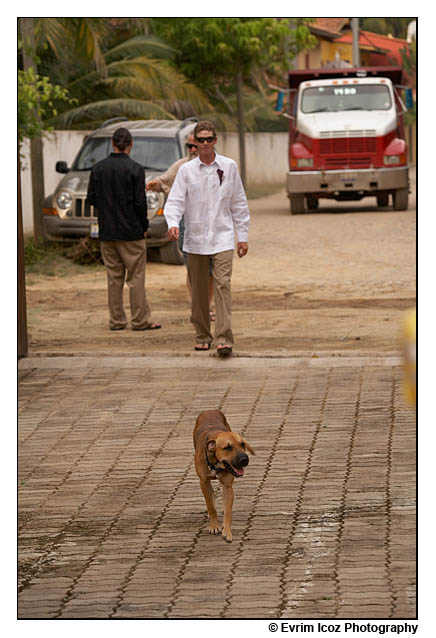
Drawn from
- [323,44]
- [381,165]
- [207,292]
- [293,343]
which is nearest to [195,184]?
[207,292]

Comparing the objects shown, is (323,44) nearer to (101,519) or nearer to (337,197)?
(337,197)

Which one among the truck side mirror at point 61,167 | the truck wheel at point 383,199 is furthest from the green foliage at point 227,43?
the truck side mirror at point 61,167

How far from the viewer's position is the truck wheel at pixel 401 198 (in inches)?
934

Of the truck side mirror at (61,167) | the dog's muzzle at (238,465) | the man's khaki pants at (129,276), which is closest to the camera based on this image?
the dog's muzzle at (238,465)

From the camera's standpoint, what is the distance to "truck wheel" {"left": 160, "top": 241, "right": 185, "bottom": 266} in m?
17.2

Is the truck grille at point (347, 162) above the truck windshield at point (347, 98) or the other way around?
the other way around

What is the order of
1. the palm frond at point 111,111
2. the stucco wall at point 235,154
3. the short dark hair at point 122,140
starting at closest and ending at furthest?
1. the short dark hair at point 122,140
2. the stucco wall at point 235,154
3. the palm frond at point 111,111

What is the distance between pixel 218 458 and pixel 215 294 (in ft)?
14.9

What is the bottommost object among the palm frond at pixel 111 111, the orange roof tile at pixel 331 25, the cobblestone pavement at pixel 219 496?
the cobblestone pavement at pixel 219 496

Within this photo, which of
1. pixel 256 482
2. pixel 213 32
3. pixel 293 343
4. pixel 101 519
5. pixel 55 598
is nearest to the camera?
pixel 55 598

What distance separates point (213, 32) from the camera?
27734mm

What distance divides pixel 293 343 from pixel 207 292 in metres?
1.12

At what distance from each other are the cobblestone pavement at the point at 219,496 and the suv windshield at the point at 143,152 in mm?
8434

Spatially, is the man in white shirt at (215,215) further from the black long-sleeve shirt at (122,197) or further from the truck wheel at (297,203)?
the truck wheel at (297,203)
